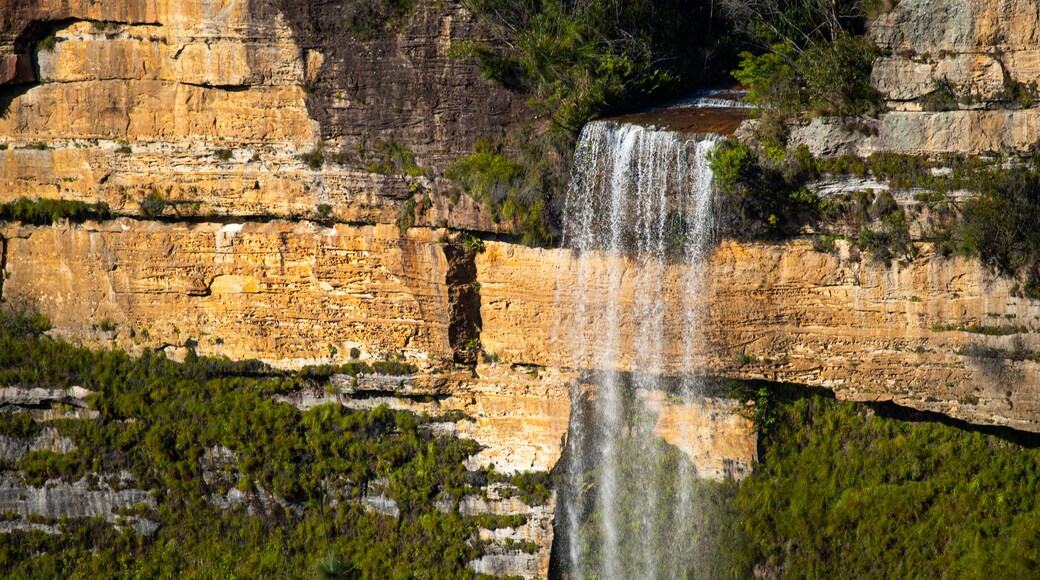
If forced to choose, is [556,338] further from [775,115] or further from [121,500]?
[121,500]

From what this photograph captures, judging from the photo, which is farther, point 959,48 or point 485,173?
point 485,173

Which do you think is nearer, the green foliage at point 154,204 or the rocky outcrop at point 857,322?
the rocky outcrop at point 857,322

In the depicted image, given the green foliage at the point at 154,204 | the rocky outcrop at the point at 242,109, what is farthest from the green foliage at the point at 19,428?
the green foliage at the point at 154,204

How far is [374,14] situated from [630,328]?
19.6 ft

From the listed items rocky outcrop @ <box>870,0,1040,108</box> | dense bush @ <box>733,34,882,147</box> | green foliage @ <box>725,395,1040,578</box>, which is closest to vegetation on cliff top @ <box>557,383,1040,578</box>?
green foliage @ <box>725,395,1040,578</box>

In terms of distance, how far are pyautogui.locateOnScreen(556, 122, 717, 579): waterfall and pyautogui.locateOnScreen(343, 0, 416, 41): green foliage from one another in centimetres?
331

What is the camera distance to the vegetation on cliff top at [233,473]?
1630cm

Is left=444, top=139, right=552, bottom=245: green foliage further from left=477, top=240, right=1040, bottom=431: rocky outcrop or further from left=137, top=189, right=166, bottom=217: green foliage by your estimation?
left=137, top=189, right=166, bottom=217: green foliage

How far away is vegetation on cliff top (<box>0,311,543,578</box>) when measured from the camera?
16.3 metres

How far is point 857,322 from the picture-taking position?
14039 mm

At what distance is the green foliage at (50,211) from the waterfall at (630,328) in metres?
7.93

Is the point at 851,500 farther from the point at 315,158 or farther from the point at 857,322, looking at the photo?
the point at 315,158

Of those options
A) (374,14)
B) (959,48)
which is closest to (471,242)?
(374,14)

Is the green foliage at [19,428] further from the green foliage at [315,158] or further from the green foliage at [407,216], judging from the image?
the green foliage at [407,216]
